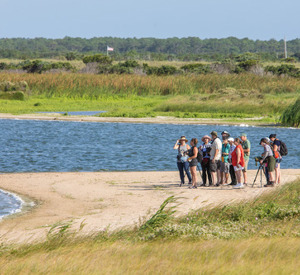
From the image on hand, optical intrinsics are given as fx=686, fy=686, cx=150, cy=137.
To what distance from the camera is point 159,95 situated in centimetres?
5731

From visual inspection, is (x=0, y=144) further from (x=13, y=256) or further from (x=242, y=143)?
(x=13, y=256)

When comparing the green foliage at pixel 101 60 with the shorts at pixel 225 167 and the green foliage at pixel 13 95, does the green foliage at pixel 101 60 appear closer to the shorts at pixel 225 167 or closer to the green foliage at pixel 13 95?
the green foliage at pixel 13 95

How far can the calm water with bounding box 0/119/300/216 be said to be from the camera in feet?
84.9

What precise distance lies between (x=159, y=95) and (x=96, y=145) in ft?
81.2

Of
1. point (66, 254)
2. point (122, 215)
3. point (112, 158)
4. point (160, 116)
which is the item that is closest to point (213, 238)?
point (66, 254)

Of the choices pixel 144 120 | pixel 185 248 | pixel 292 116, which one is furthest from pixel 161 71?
pixel 185 248

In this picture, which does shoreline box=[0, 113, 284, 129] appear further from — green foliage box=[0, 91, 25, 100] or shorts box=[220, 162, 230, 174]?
shorts box=[220, 162, 230, 174]

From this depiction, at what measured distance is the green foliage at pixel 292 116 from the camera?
135 ft

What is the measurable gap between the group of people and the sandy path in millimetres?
523

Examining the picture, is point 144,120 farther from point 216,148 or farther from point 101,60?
point 101,60

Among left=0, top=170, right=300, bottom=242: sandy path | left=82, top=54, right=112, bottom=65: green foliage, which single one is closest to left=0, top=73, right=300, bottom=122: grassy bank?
left=0, top=170, right=300, bottom=242: sandy path

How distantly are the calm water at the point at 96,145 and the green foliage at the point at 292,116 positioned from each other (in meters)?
1.72

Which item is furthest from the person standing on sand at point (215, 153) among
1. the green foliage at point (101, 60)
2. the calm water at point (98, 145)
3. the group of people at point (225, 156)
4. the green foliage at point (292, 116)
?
the green foliage at point (101, 60)

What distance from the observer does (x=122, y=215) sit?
51.4 ft
